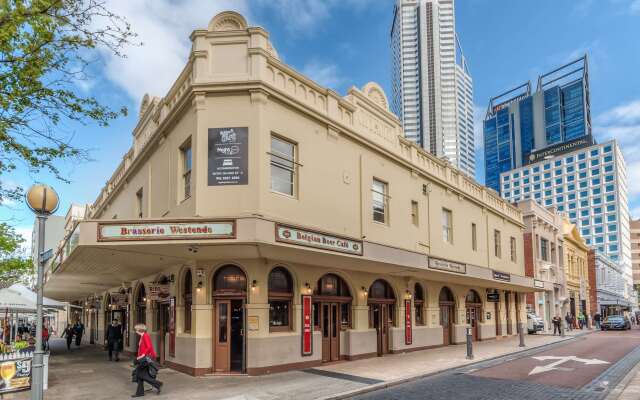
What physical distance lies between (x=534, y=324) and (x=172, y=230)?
29.9 m

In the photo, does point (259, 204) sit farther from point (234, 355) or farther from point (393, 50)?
point (393, 50)

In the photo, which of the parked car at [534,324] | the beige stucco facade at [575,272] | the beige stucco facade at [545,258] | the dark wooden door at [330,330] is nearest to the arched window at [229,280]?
the dark wooden door at [330,330]

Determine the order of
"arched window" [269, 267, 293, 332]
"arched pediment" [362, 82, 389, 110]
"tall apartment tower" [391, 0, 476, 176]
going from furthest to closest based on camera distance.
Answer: "tall apartment tower" [391, 0, 476, 176] < "arched pediment" [362, 82, 389, 110] < "arched window" [269, 267, 293, 332]

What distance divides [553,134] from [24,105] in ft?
589

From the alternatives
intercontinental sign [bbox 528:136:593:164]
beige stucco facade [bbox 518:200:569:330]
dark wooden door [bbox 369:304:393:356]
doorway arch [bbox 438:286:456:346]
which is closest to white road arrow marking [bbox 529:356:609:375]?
doorway arch [bbox 438:286:456:346]

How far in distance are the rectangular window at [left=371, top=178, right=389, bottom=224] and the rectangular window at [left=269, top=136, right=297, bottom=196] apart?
14.4ft

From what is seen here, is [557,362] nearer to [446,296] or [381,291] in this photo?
[381,291]

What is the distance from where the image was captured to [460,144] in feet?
580

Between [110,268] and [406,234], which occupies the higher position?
[406,234]

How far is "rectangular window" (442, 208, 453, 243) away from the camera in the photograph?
941 inches

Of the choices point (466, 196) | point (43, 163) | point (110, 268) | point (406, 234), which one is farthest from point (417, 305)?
point (43, 163)

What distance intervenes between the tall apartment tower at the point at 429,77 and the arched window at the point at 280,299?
15936 centimetres

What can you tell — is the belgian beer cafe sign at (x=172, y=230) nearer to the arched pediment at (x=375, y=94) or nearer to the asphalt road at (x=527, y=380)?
the asphalt road at (x=527, y=380)

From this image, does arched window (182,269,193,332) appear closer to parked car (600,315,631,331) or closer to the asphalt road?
the asphalt road
